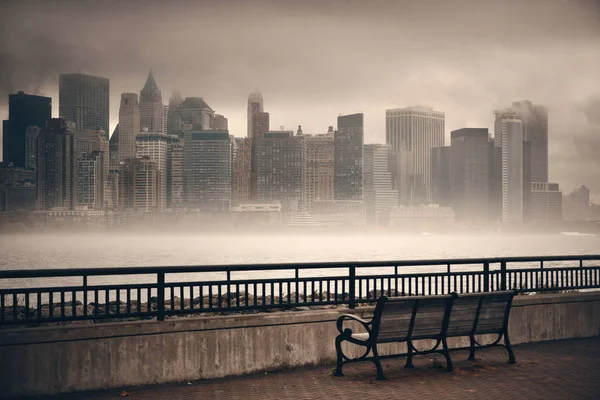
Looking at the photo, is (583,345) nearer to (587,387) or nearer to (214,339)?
(587,387)

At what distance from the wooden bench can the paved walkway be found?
0.29 m

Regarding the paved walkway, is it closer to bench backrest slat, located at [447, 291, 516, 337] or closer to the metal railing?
bench backrest slat, located at [447, 291, 516, 337]

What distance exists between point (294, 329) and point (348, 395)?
6.74ft

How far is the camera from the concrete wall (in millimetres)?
8953

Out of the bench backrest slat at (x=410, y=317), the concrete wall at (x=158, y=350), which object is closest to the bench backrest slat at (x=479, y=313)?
the bench backrest slat at (x=410, y=317)

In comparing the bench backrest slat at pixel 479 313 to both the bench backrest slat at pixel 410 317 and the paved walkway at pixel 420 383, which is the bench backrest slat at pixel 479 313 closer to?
the bench backrest slat at pixel 410 317

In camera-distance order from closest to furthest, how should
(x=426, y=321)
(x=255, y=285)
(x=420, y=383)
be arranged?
(x=420, y=383) → (x=426, y=321) → (x=255, y=285)

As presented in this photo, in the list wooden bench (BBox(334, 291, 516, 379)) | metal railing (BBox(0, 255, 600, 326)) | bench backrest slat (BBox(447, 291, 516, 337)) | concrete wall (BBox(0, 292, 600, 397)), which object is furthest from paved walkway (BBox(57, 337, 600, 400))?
metal railing (BBox(0, 255, 600, 326))

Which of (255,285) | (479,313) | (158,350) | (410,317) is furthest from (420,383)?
(158,350)

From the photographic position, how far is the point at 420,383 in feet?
31.7

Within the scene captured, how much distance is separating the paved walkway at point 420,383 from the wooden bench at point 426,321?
0.29 meters

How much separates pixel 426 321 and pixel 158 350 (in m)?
3.71

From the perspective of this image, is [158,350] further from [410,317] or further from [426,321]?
[426,321]

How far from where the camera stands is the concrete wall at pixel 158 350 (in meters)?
8.95
